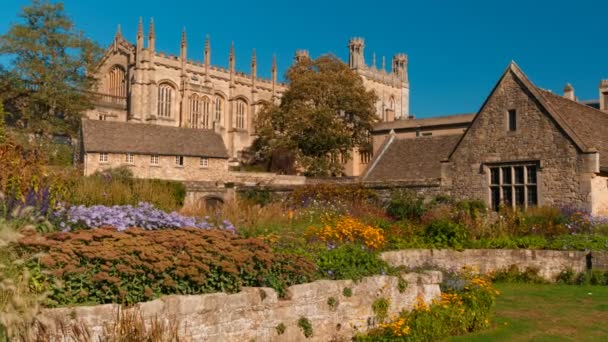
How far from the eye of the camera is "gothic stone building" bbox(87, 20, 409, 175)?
209 ft

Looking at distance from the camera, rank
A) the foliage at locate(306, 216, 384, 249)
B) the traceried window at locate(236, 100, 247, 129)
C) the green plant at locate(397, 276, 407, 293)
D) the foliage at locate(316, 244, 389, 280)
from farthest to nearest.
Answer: the traceried window at locate(236, 100, 247, 129), the foliage at locate(306, 216, 384, 249), the green plant at locate(397, 276, 407, 293), the foliage at locate(316, 244, 389, 280)

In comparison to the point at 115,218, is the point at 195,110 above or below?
above

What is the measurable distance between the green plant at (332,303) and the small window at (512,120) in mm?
15271

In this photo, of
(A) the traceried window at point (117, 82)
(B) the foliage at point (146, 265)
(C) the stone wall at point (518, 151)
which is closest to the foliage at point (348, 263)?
(B) the foliage at point (146, 265)

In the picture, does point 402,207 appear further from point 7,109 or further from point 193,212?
point 7,109

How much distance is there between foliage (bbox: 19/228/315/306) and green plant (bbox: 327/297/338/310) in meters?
0.51

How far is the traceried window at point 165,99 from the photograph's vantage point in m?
66.6

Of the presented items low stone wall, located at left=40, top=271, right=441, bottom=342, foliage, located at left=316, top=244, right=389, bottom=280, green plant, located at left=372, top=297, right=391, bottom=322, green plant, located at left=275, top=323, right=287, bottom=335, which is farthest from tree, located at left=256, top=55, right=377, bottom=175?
green plant, located at left=275, top=323, right=287, bottom=335

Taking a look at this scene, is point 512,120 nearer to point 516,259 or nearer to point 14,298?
point 516,259

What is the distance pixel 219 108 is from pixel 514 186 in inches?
2163

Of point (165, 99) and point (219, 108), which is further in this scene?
point (219, 108)

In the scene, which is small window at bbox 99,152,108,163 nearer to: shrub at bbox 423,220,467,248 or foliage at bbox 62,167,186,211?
foliage at bbox 62,167,186,211

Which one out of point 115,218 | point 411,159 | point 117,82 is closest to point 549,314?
point 115,218

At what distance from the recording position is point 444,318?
9398mm
